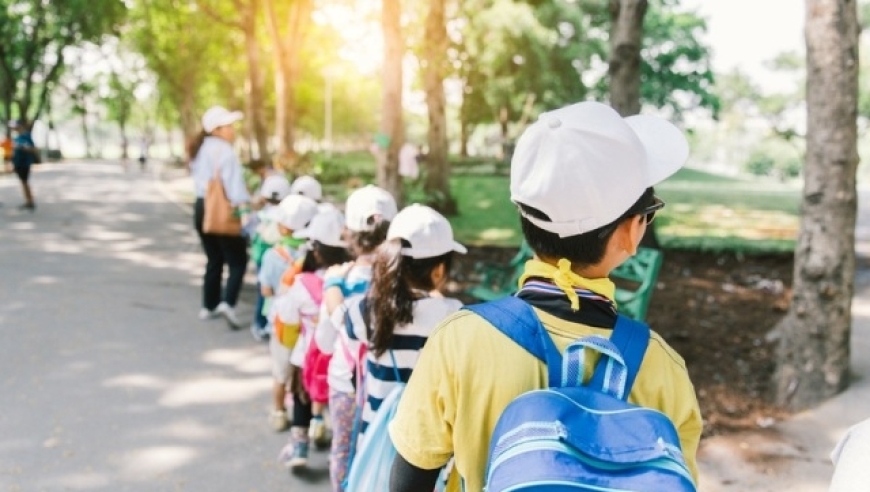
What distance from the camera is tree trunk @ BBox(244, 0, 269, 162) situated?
16969 mm

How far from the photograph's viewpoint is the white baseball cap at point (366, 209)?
367 cm

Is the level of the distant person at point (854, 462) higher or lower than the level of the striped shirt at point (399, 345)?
higher

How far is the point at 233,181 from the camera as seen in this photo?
22.6 ft

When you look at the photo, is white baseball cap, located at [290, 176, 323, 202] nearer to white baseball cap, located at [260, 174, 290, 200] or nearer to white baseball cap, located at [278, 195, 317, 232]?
white baseball cap, located at [260, 174, 290, 200]

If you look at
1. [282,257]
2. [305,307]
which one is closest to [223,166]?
[282,257]

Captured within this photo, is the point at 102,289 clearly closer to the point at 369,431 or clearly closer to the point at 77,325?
the point at 77,325

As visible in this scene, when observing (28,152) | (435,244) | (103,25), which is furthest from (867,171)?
(435,244)

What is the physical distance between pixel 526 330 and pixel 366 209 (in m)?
2.27

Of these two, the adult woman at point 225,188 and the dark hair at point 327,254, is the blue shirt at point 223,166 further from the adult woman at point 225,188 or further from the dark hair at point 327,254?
the dark hair at point 327,254

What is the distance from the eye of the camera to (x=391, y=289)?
2.89 meters

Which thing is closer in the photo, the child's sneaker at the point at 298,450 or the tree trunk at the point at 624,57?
the child's sneaker at the point at 298,450

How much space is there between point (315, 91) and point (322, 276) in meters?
56.6

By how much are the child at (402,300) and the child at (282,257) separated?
70.6 inches

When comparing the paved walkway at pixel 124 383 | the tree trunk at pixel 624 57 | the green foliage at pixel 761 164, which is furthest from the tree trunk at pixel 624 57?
the green foliage at pixel 761 164
